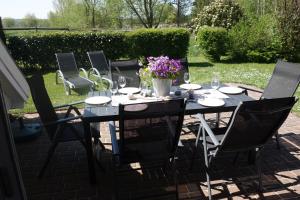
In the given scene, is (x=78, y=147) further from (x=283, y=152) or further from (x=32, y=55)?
(x=32, y=55)

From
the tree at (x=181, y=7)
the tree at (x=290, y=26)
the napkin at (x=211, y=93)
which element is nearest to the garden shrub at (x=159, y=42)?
the tree at (x=290, y=26)

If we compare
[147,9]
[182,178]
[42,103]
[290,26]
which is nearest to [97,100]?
[42,103]

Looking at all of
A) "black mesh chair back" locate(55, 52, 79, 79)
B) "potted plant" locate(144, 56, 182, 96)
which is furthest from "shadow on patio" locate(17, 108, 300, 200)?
"black mesh chair back" locate(55, 52, 79, 79)

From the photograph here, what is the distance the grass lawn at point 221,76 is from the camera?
22.0 ft

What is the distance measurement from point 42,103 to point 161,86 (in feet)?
4.69

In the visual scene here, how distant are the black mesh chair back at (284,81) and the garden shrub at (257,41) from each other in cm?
769

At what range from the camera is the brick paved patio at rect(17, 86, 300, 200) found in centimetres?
314

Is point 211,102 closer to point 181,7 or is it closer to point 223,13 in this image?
point 223,13

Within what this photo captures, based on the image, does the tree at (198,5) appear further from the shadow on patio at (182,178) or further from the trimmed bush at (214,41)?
the shadow on patio at (182,178)

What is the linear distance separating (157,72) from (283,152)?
6.73 feet

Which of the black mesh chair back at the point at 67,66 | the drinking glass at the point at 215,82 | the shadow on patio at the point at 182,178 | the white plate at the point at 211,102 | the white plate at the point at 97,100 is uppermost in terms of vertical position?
the drinking glass at the point at 215,82

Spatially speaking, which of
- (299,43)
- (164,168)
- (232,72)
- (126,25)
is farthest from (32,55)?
(126,25)

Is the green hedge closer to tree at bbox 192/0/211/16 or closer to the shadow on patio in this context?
the shadow on patio

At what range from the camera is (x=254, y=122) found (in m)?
2.85
